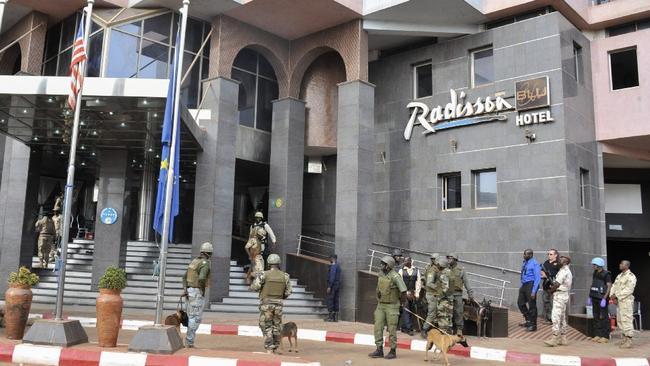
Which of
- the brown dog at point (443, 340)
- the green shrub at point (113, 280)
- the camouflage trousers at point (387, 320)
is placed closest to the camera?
the green shrub at point (113, 280)

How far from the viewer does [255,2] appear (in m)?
18.7

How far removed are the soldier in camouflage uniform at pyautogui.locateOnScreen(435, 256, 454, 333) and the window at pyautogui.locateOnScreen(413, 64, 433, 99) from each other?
11287 millimetres

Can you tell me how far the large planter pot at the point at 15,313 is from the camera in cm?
1003

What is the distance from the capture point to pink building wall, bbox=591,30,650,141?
1916 cm

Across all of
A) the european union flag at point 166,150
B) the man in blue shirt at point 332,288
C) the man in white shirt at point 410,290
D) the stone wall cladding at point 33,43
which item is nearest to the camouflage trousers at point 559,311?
the man in white shirt at point 410,290

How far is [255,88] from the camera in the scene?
22.1 meters

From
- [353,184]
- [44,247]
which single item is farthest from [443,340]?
[44,247]

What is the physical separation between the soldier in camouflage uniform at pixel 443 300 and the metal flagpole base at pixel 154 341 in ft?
18.3

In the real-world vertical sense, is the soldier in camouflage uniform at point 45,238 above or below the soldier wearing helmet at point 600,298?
above

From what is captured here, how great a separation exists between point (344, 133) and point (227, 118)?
13.1 ft

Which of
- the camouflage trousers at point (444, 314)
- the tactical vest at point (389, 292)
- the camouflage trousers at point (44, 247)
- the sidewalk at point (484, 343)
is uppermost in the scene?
the camouflage trousers at point (44, 247)

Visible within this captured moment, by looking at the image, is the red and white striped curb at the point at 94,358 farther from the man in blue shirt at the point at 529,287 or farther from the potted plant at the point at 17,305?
the man in blue shirt at the point at 529,287

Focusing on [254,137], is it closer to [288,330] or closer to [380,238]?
[380,238]

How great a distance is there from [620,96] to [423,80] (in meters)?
7.00
